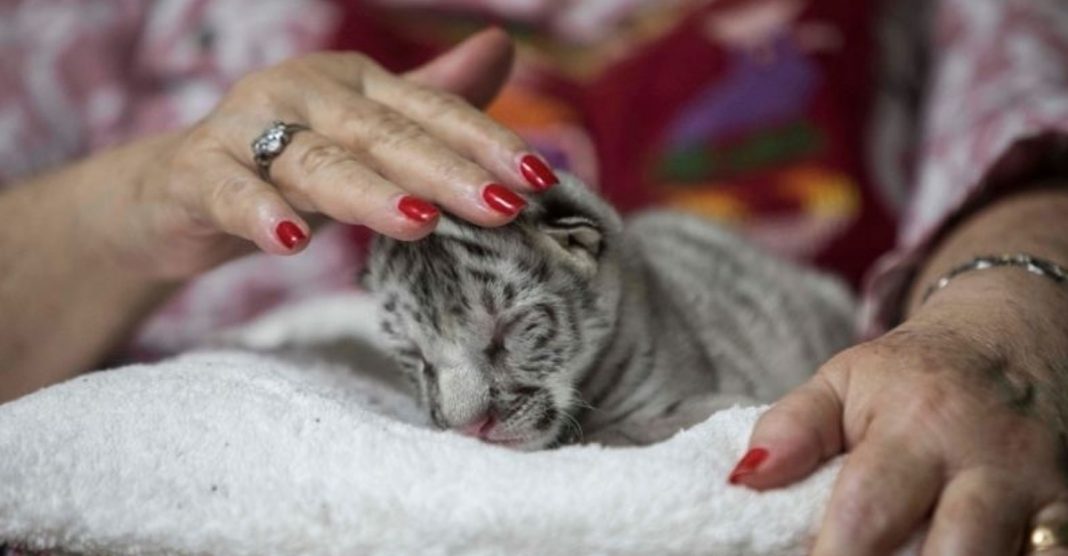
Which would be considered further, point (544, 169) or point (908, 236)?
point (908, 236)

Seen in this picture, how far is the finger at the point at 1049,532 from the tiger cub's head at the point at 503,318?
19.4 inches

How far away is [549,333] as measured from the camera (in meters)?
1.23

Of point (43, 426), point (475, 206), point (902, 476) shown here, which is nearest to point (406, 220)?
point (475, 206)

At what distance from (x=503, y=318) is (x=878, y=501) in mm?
488

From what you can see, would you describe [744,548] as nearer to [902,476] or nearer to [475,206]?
[902,476]

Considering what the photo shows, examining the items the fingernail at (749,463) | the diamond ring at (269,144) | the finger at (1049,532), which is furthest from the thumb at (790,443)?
the diamond ring at (269,144)

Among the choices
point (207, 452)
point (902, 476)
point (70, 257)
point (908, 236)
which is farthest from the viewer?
point (908, 236)

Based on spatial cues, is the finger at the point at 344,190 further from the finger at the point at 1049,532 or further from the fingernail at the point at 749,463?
the finger at the point at 1049,532

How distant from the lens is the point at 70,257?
1.48m

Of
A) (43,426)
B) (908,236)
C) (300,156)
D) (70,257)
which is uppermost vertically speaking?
(300,156)

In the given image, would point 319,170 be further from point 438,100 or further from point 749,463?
point 749,463

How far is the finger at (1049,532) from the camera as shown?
2.67ft

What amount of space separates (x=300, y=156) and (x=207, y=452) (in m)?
0.33

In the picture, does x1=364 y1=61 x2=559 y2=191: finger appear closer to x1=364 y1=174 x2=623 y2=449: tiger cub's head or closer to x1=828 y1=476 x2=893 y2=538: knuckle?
x1=364 y1=174 x2=623 y2=449: tiger cub's head
